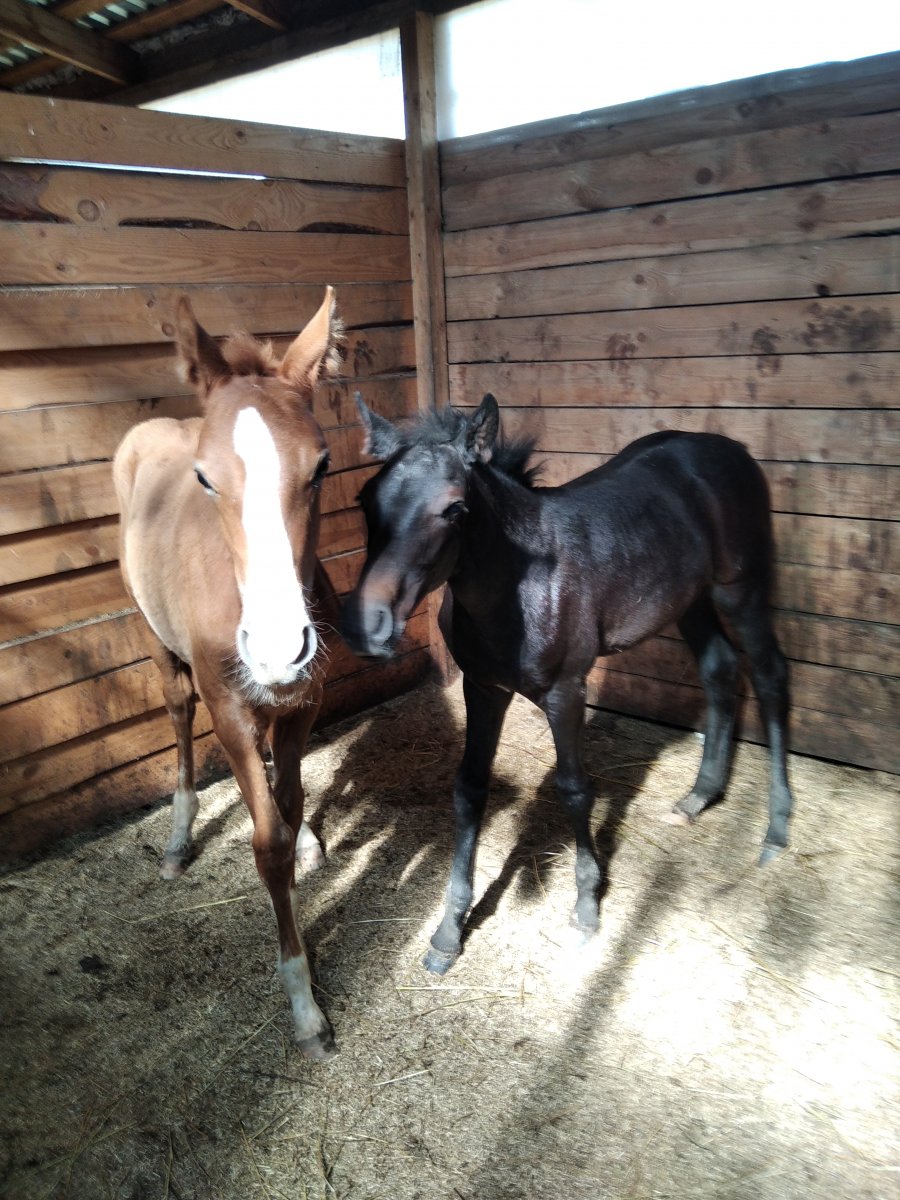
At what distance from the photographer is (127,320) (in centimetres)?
295

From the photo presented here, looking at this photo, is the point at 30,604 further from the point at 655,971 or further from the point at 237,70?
the point at 237,70

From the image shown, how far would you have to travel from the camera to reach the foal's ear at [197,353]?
1.94 metres


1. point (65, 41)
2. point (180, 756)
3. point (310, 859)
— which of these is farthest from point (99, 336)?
point (65, 41)

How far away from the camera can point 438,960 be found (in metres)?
2.40

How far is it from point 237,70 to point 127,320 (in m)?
2.42

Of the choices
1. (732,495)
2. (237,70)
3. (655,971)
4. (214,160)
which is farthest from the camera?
(237,70)

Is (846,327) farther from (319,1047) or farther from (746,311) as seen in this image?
(319,1047)

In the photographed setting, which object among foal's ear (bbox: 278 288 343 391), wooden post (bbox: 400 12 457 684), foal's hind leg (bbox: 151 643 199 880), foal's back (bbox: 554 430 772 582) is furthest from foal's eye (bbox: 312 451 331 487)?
wooden post (bbox: 400 12 457 684)

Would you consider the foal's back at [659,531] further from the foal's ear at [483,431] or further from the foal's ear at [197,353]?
the foal's ear at [197,353]

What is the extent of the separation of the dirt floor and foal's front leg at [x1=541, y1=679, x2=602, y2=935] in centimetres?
10

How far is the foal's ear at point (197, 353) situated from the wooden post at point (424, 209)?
1683 millimetres

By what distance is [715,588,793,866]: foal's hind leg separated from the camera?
113 inches

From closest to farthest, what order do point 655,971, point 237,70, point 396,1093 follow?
1. point 396,1093
2. point 655,971
3. point 237,70

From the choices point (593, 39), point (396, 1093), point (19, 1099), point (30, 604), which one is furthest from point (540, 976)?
point (593, 39)
